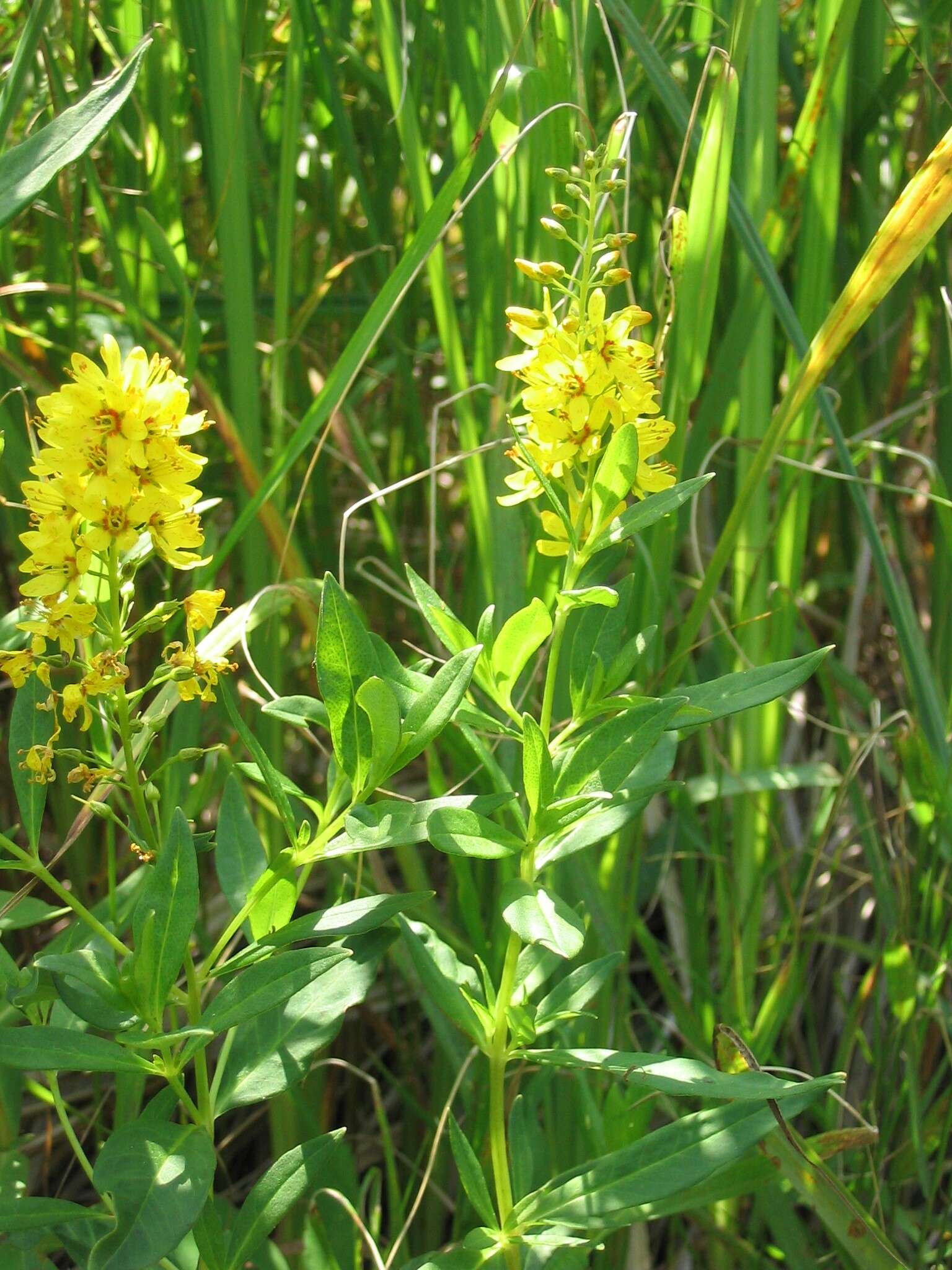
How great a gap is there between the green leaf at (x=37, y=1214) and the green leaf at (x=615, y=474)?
1.83 ft

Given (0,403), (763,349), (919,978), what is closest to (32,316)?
(0,403)

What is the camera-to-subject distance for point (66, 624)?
766 millimetres

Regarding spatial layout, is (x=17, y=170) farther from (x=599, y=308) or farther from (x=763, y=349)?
(x=763, y=349)

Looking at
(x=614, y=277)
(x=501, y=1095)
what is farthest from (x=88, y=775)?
(x=614, y=277)

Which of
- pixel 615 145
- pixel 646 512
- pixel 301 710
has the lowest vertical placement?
pixel 301 710

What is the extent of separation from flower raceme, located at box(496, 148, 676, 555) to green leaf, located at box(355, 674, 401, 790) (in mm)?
185

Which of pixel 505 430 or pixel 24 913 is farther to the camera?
Answer: pixel 505 430

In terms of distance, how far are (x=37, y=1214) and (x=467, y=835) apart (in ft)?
1.18

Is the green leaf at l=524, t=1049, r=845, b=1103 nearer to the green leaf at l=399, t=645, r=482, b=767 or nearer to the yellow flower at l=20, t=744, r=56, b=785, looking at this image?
the green leaf at l=399, t=645, r=482, b=767

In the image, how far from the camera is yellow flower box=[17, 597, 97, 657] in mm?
760

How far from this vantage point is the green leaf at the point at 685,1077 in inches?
30.8

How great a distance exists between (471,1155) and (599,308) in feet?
2.02

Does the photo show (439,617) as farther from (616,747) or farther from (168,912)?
(168,912)

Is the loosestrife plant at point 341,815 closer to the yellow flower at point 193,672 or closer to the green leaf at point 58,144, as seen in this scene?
the yellow flower at point 193,672
